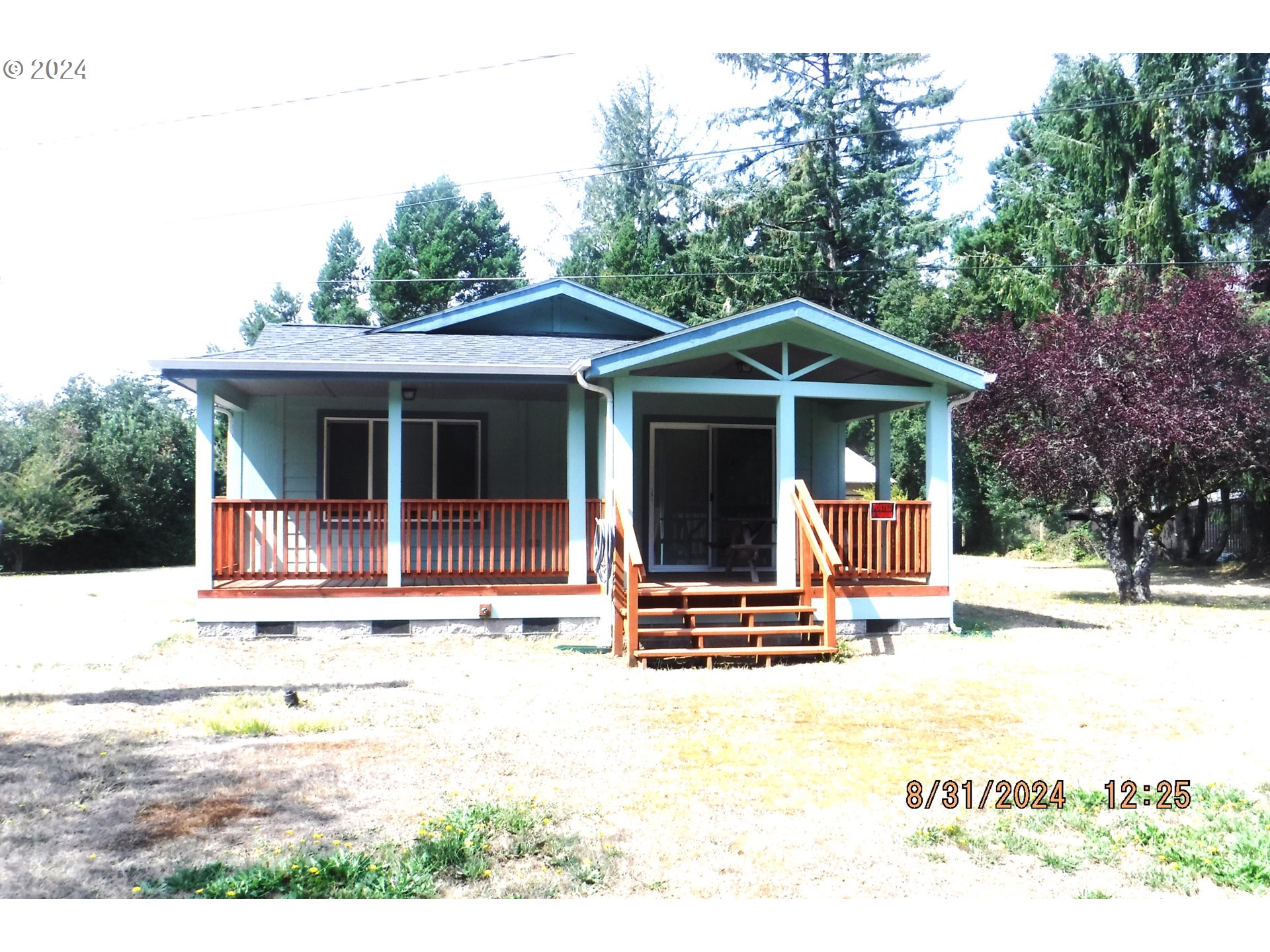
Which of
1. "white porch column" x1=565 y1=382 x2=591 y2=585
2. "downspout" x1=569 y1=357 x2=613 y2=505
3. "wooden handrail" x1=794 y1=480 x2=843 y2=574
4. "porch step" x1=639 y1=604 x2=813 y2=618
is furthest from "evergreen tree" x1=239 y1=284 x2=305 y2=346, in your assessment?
"porch step" x1=639 y1=604 x2=813 y2=618

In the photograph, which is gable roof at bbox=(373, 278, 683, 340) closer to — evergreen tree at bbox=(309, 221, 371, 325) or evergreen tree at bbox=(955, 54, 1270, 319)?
evergreen tree at bbox=(955, 54, 1270, 319)

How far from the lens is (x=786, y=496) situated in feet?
33.7

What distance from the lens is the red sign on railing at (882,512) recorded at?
10398 mm

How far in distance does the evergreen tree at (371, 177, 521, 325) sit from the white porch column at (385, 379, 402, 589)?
2755cm

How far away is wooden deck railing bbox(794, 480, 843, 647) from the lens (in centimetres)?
927

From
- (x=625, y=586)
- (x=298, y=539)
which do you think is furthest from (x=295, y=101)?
(x=625, y=586)

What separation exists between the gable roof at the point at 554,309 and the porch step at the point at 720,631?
5.43 metres

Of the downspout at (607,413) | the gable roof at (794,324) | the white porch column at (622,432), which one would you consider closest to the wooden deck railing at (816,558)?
the gable roof at (794,324)

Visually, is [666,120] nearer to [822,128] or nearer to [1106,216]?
[822,128]

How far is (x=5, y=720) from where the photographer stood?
6730 millimetres

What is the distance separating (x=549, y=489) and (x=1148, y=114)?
1702 centimetres

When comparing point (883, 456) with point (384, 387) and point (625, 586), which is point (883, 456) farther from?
point (384, 387)

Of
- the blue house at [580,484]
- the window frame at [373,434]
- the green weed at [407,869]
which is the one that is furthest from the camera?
the window frame at [373,434]
